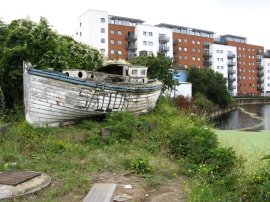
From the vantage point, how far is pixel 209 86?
52.3m

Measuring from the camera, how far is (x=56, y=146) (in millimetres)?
8734

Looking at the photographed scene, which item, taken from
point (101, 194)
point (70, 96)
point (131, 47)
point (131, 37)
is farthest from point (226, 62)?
point (101, 194)

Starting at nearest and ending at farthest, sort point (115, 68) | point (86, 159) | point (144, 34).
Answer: point (86, 159) < point (115, 68) < point (144, 34)

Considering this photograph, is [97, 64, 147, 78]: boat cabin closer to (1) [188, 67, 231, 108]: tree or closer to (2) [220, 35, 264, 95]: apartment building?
(1) [188, 67, 231, 108]: tree

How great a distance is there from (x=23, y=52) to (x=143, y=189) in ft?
25.7

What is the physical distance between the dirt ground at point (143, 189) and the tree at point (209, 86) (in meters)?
45.1

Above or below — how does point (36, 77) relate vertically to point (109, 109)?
above

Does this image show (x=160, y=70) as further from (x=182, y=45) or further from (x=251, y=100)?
(x=251, y=100)

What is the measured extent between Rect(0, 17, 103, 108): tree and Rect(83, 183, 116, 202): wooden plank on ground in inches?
305

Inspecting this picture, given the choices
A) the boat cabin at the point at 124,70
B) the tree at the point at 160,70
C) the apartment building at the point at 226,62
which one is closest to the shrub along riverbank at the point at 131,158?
the boat cabin at the point at 124,70

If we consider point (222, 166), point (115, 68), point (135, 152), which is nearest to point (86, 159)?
point (135, 152)

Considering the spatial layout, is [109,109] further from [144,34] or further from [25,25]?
[144,34]

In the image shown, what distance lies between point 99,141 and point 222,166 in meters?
3.52

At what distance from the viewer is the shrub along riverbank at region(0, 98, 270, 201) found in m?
6.18
